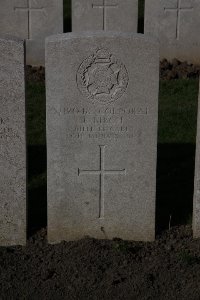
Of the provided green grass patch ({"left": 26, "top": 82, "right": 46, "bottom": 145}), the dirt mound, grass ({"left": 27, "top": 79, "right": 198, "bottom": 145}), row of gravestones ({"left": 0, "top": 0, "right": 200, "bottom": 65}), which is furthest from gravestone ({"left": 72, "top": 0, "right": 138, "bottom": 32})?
the dirt mound

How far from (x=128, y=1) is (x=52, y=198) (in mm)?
5759

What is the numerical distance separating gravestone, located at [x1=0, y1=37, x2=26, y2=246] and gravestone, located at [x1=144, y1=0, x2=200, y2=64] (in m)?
6.06

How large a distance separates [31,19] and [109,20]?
1.16 meters

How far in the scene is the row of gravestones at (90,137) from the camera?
586cm

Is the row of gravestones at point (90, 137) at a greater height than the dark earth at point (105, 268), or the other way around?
the row of gravestones at point (90, 137)

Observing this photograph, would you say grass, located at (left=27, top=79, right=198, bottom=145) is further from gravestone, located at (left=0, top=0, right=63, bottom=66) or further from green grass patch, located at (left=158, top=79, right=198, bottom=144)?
gravestone, located at (left=0, top=0, right=63, bottom=66)

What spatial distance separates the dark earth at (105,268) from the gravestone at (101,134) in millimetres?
172

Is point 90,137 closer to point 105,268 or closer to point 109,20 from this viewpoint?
point 105,268

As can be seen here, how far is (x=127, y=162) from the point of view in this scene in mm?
6148

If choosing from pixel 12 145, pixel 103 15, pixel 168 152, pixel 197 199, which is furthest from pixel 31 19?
pixel 197 199

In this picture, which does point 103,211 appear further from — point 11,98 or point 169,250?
point 11,98

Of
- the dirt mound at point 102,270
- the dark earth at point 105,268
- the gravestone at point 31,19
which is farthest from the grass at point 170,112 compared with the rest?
the dirt mound at point 102,270

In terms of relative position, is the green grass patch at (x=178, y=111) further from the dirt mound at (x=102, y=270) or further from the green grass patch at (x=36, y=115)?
the dirt mound at (x=102, y=270)

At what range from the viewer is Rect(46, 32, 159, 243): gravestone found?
588 centimetres
